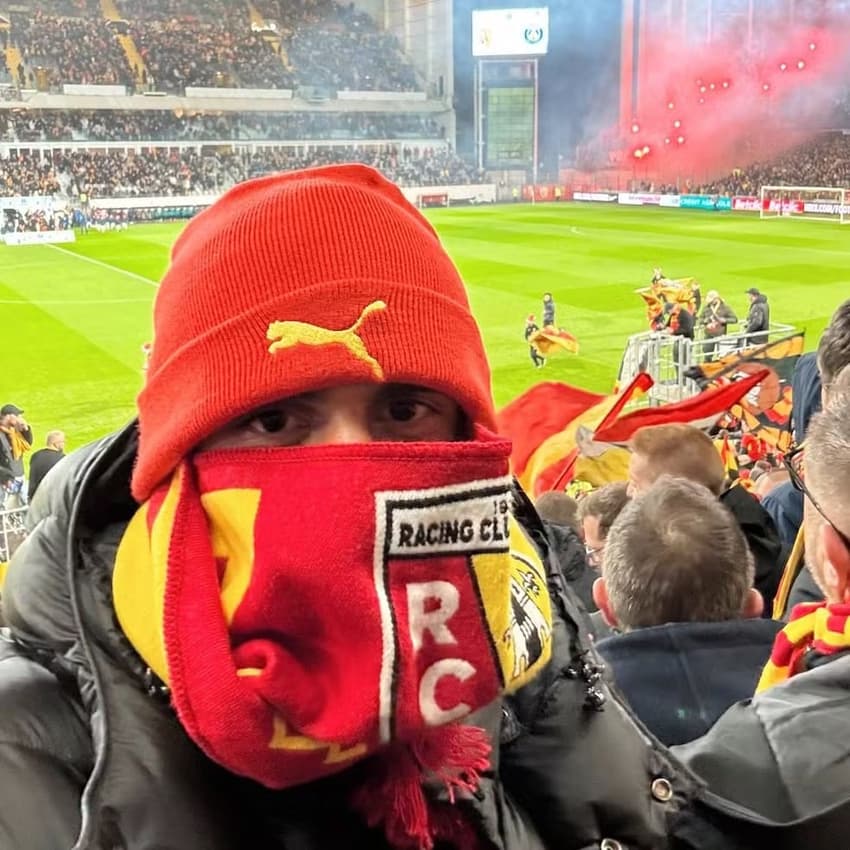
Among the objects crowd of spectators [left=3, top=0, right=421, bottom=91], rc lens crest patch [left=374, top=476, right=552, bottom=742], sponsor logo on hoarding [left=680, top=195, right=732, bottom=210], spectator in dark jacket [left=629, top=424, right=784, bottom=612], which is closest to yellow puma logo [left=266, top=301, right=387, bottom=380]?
rc lens crest patch [left=374, top=476, right=552, bottom=742]

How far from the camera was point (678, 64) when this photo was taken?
1912cm

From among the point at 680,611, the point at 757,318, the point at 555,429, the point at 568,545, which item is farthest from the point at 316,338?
the point at 757,318

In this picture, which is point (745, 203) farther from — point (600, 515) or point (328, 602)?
point (328, 602)

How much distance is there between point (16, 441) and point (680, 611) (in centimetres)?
623

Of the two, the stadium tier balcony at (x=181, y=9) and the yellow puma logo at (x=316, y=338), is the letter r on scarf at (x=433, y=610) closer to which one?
the yellow puma logo at (x=316, y=338)

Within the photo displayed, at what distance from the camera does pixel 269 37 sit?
18.4m

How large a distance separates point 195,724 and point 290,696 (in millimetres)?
58

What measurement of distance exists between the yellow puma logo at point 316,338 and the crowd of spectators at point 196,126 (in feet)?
57.2

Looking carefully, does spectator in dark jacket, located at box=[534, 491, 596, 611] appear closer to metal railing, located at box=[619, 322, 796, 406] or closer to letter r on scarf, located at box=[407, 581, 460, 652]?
letter r on scarf, located at box=[407, 581, 460, 652]

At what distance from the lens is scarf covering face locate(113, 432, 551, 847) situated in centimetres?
61

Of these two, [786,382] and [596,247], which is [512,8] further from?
[786,382]

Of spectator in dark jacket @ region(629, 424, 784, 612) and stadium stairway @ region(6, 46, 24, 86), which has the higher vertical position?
stadium stairway @ region(6, 46, 24, 86)

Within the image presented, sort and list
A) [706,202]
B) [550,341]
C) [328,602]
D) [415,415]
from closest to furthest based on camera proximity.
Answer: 1. [328,602]
2. [415,415]
3. [550,341]
4. [706,202]

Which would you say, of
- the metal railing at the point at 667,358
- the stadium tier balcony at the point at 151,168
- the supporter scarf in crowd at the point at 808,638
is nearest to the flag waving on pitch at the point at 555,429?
the metal railing at the point at 667,358
